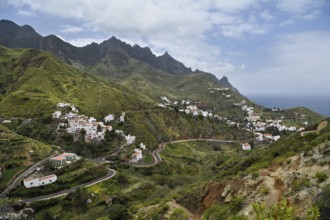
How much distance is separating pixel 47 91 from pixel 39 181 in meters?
76.0

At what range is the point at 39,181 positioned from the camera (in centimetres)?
5891

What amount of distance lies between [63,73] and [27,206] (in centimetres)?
11616

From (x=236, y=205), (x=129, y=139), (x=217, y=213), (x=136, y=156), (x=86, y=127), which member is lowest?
(x=136, y=156)

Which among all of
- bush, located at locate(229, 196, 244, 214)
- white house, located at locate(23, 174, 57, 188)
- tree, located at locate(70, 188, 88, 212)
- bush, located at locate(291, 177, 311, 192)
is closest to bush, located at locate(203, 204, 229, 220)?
bush, located at locate(229, 196, 244, 214)

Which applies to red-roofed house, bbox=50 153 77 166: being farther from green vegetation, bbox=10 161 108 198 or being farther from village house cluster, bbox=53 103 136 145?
village house cluster, bbox=53 103 136 145

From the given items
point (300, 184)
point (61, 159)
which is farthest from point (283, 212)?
point (61, 159)

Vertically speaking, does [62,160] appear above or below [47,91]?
below

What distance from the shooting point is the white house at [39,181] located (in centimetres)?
5777

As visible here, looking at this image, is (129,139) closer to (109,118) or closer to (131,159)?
(131,159)

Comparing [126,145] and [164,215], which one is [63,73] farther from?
[164,215]

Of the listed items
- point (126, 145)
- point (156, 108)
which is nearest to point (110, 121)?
point (126, 145)

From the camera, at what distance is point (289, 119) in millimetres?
192375

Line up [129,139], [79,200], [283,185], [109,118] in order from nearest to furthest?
[283,185] < [79,200] < [129,139] < [109,118]

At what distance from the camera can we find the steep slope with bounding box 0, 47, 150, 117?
357 feet
